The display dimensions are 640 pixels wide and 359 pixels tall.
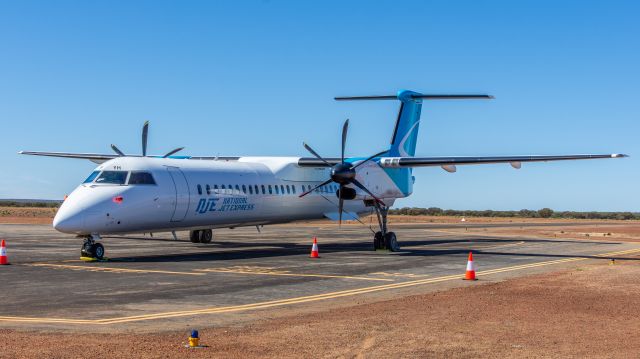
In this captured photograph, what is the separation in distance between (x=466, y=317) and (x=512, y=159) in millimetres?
17126

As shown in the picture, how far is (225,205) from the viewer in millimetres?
27609

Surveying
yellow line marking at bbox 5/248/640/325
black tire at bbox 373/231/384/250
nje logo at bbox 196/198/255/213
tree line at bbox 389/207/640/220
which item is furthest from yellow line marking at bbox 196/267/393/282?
tree line at bbox 389/207/640/220

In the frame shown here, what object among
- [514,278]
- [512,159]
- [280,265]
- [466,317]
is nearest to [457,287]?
[514,278]

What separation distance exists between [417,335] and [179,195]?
15763 mm

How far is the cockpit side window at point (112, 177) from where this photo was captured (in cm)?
2309

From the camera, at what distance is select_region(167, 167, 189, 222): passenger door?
25.0 meters

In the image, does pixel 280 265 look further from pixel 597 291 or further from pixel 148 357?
pixel 148 357

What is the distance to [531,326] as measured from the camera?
38.5 feet

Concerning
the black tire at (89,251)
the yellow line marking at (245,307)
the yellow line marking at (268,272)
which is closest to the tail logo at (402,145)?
the yellow line marking at (245,307)

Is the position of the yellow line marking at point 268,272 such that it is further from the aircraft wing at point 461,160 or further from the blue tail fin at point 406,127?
the blue tail fin at point 406,127

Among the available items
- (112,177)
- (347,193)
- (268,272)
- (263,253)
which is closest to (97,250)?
(112,177)

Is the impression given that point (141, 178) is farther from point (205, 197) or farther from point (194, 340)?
point (194, 340)

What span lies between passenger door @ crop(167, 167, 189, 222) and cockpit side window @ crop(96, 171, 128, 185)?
6.86 ft

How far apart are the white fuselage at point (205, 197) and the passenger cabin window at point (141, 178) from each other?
130 mm
